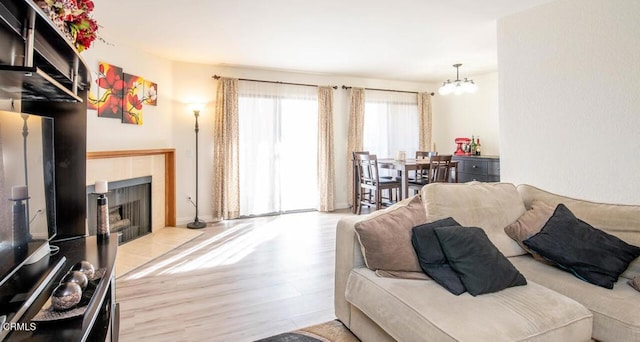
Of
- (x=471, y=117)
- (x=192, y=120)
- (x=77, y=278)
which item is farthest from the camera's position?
(x=471, y=117)

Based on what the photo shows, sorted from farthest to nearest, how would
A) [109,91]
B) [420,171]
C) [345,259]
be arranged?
[420,171] < [109,91] < [345,259]

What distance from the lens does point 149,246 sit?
153 inches

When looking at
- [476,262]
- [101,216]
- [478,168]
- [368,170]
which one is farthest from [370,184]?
[101,216]

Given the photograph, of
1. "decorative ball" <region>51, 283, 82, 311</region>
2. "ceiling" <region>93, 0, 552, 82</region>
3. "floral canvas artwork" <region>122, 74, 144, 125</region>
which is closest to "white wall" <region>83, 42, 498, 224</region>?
"floral canvas artwork" <region>122, 74, 144, 125</region>

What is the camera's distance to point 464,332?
129cm

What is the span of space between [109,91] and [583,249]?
4660 millimetres

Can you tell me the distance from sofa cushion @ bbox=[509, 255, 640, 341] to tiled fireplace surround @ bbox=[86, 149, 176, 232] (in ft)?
13.1

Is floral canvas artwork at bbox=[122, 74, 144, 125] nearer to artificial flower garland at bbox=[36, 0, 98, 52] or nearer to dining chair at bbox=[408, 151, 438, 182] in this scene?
artificial flower garland at bbox=[36, 0, 98, 52]

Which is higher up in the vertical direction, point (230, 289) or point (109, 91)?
point (109, 91)

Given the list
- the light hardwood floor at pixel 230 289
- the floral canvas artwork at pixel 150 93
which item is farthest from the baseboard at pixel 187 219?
the floral canvas artwork at pixel 150 93

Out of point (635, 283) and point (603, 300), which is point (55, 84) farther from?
point (635, 283)

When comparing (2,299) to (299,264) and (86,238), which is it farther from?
(299,264)

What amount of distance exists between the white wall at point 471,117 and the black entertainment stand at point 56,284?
5.87 meters

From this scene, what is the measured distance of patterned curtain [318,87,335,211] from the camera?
19.1 ft
